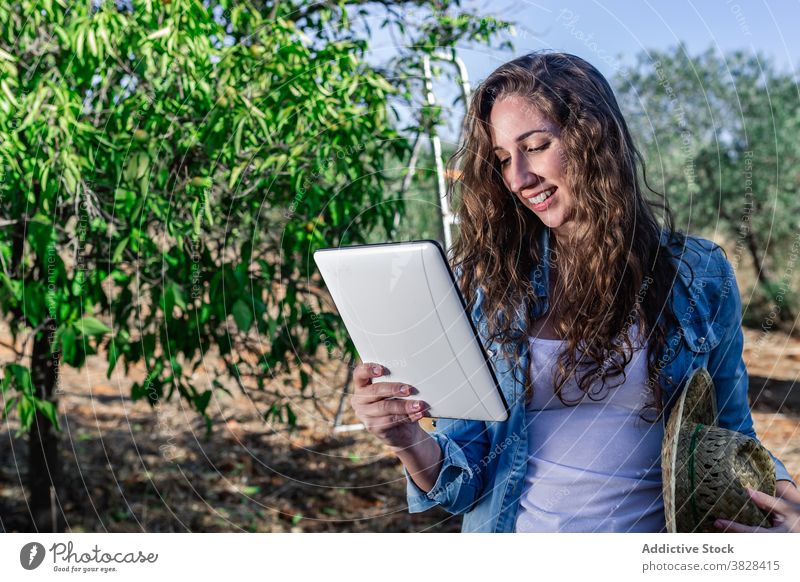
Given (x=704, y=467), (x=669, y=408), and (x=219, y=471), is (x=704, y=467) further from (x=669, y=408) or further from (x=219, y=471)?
(x=219, y=471)

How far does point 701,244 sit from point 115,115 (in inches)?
43.8

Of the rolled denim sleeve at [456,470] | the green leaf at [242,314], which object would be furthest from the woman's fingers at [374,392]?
the green leaf at [242,314]

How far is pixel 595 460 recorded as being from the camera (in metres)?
0.95

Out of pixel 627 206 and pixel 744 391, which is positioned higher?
pixel 627 206

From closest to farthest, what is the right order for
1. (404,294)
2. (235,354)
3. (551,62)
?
(404,294) → (551,62) → (235,354)

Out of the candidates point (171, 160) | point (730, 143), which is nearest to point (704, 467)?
point (171, 160)

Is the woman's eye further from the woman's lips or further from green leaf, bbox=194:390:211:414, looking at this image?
green leaf, bbox=194:390:211:414

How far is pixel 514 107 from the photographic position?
0.99 m

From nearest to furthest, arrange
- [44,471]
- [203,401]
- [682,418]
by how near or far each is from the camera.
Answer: [682,418] → [203,401] → [44,471]

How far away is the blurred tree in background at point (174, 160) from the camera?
143cm

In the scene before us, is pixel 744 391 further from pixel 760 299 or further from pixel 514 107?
pixel 760 299

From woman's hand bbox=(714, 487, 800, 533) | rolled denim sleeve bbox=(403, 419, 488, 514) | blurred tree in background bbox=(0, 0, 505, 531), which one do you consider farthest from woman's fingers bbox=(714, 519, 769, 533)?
blurred tree in background bbox=(0, 0, 505, 531)

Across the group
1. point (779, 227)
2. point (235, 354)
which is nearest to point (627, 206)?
A: point (235, 354)

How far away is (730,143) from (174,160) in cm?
249
